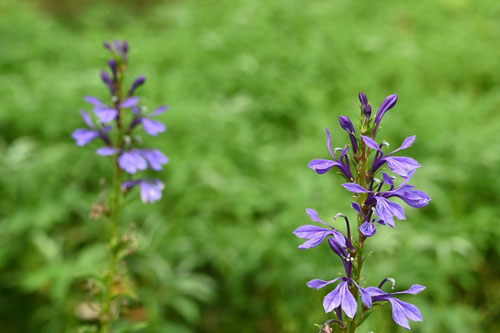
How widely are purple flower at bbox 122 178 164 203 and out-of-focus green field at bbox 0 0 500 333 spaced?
1.49ft

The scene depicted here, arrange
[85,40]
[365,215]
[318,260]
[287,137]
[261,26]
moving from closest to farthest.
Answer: [365,215] → [318,260] → [287,137] → [261,26] → [85,40]

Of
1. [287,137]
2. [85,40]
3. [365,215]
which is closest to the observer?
[365,215]

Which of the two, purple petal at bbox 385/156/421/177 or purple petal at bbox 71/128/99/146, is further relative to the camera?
purple petal at bbox 71/128/99/146

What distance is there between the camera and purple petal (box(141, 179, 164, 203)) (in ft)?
6.27

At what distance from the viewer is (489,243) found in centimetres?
360

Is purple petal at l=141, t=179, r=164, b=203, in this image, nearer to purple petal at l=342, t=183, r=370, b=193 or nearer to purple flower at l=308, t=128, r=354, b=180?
purple flower at l=308, t=128, r=354, b=180

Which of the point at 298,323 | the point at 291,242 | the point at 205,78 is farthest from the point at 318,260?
the point at 205,78

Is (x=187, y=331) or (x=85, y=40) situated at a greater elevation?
(x=85, y=40)

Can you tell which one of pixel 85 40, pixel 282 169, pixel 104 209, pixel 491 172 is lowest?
pixel 104 209

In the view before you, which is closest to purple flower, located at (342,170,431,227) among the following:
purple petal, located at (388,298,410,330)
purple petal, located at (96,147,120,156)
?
purple petal, located at (388,298,410,330)

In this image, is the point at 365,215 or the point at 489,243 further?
the point at 489,243

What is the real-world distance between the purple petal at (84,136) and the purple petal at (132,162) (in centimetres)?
14

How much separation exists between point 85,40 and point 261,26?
2837 millimetres

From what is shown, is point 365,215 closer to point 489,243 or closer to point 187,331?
point 187,331
